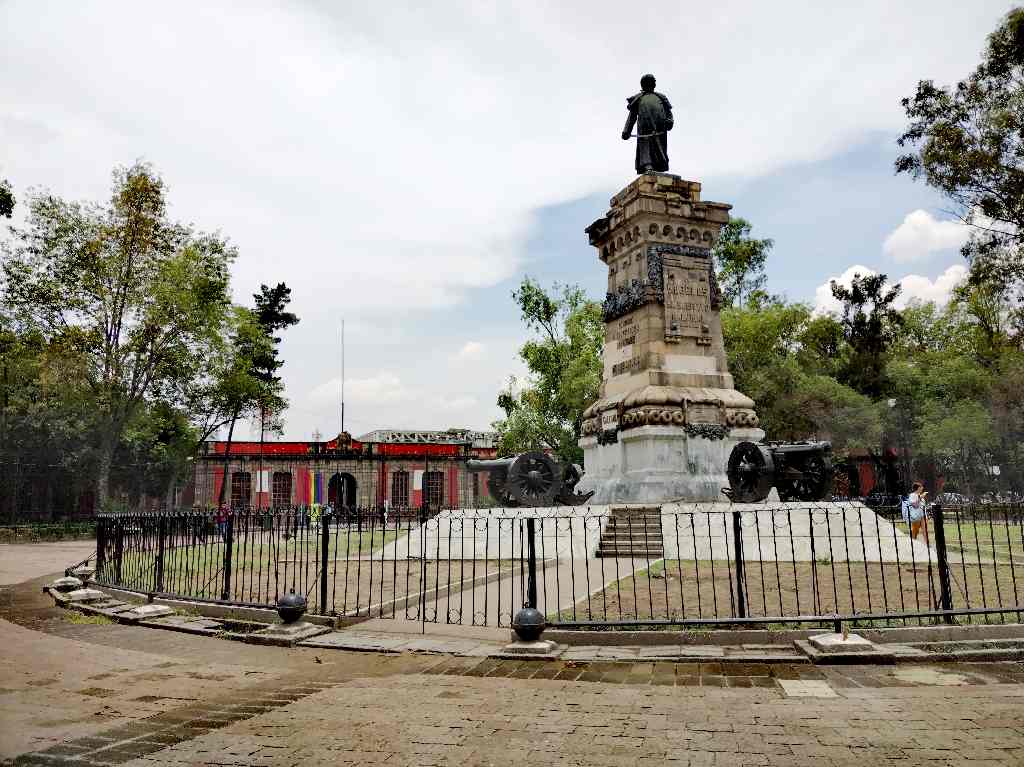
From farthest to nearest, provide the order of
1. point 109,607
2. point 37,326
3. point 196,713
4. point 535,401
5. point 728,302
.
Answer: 1. point 728,302
2. point 535,401
3. point 37,326
4. point 109,607
5. point 196,713

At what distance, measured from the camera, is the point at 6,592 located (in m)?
11.5

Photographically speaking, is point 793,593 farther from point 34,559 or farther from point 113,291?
point 113,291

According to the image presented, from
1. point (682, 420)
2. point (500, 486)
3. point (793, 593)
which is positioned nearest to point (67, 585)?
point (500, 486)

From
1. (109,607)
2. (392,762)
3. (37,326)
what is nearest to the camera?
(392,762)

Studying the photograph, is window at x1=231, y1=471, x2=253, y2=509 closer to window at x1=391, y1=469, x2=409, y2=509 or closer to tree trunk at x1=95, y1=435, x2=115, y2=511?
window at x1=391, y1=469, x2=409, y2=509

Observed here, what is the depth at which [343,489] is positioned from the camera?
50375mm

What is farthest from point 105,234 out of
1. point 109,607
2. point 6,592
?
point 109,607

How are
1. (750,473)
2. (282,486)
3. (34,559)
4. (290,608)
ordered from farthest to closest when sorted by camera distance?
(282,486), (34,559), (750,473), (290,608)

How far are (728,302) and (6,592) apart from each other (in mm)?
38099

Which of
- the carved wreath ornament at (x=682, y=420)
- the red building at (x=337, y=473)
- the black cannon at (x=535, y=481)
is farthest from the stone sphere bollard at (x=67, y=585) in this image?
the red building at (x=337, y=473)

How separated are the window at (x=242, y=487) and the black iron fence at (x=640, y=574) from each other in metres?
35.4

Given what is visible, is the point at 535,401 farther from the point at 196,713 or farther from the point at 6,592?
the point at 196,713

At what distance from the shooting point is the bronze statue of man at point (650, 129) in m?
18.7

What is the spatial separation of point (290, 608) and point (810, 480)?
12896mm
